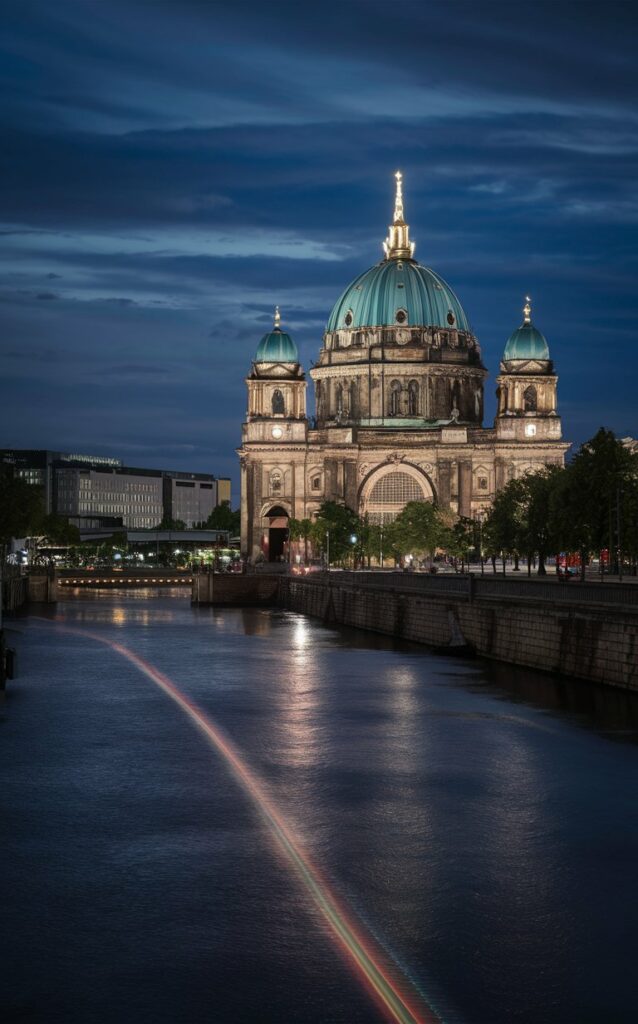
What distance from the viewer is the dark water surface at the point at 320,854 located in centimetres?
2016

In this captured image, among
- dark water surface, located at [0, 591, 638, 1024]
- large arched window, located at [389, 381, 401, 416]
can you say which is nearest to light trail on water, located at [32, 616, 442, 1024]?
dark water surface, located at [0, 591, 638, 1024]

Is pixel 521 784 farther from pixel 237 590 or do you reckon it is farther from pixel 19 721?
pixel 237 590

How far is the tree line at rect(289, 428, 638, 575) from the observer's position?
83750 mm

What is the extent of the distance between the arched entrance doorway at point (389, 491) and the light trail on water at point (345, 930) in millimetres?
139368

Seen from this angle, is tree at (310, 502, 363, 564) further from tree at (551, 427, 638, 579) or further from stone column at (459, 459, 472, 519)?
tree at (551, 427, 638, 579)

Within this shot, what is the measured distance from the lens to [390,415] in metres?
184

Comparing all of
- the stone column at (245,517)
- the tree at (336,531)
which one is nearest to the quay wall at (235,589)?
the tree at (336,531)

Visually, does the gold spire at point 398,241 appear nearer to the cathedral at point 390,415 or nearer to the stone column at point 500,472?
the cathedral at point 390,415

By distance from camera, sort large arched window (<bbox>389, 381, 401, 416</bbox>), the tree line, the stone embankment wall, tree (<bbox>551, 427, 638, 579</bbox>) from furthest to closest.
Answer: large arched window (<bbox>389, 381, 401, 416</bbox>), the tree line, tree (<bbox>551, 427, 638, 579</bbox>), the stone embankment wall

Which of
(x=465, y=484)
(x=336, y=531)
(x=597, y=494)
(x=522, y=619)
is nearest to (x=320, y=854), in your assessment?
(x=522, y=619)

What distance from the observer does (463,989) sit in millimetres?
20109

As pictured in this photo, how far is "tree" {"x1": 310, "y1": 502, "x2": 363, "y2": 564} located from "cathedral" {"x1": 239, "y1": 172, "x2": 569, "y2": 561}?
373 inches

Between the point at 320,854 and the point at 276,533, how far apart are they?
153259mm

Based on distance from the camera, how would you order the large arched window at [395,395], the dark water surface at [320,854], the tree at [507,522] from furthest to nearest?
the large arched window at [395,395] < the tree at [507,522] < the dark water surface at [320,854]
